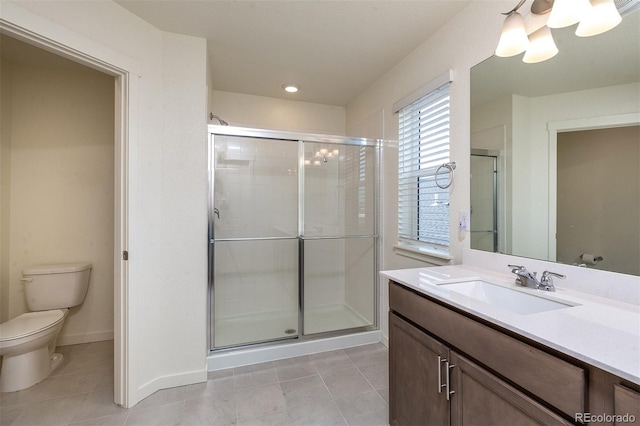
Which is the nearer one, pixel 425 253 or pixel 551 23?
pixel 551 23

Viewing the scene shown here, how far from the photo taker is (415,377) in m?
1.30

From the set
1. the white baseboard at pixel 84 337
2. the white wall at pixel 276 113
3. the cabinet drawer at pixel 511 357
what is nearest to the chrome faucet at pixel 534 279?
the cabinet drawer at pixel 511 357

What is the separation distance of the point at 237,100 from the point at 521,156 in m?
2.70

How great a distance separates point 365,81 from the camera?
276cm

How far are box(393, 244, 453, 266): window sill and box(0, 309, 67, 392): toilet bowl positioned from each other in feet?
8.69

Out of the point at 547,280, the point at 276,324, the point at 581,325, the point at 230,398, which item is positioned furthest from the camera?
the point at 276,324

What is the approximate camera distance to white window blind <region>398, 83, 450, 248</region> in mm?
1952

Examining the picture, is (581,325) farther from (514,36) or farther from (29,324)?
(29,324)

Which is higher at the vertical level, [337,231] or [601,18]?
[601,18]

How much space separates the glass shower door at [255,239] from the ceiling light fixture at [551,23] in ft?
5.60

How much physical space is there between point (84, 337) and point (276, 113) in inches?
113

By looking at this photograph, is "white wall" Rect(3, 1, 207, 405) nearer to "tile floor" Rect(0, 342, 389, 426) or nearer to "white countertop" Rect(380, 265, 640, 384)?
"tile floor" Rect(0, 342, 389, 426)

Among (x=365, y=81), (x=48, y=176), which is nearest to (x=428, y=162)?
(x=365, y=81)

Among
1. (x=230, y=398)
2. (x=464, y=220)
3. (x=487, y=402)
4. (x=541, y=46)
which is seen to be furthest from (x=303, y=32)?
(x=230, y=398)
